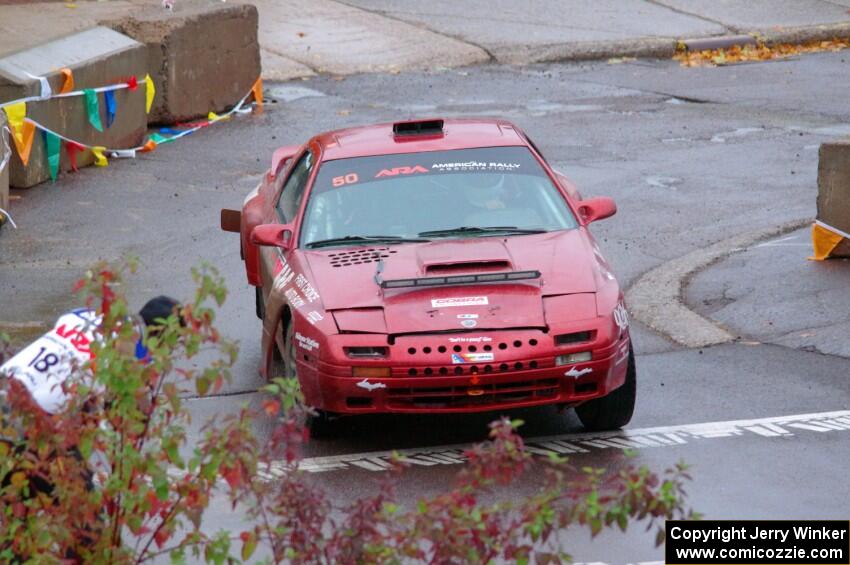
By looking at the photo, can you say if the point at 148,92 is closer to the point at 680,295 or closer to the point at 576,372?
the point at 680,295

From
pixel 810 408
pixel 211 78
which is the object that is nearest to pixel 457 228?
pixel 810 408

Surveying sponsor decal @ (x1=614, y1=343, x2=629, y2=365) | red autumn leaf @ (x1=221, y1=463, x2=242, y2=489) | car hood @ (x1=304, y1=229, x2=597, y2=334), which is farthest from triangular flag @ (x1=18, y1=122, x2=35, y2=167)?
red autumn leaf @ (x1=221, y1=463, x2=242, y2=489)

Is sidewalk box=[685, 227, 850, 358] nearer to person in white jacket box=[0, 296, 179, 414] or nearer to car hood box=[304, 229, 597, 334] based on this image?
car hood box=[304, 229, 597, 334]

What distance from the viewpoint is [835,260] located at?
12.1m

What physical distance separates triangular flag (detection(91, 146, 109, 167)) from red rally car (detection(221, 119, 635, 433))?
6.77 meters

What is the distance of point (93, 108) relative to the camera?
16.3m

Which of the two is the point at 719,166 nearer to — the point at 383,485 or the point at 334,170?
the point at 334,170

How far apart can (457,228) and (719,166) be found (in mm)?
7496

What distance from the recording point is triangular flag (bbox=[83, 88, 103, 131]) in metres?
16.2

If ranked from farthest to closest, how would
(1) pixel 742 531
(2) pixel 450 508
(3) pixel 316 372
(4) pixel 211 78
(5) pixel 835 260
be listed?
1. (4) pixel 211 78
2. (5) pixel 835 260
3. (3) pixel 316 372
4. (1) pixel 742 531
5. (2) pixel 450 508

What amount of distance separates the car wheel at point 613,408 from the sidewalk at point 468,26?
12.6 m

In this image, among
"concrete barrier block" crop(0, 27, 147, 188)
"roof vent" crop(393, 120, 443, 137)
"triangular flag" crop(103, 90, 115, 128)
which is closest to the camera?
"roof vent" crop(393, 120, 443, 137)

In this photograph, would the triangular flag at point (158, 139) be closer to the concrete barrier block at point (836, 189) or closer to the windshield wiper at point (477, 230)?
the concrete barrier block at point (836, 189)

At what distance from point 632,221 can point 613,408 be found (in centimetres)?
553
